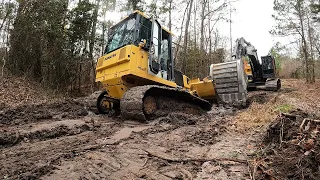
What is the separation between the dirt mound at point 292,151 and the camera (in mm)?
2395

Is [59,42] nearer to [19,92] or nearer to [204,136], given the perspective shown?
[19,92]

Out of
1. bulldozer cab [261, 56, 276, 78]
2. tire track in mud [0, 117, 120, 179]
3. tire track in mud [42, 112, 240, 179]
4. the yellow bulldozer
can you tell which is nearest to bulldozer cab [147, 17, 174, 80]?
the yellow bulldozer

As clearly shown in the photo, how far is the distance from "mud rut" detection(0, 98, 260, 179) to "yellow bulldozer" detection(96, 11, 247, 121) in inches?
39.6

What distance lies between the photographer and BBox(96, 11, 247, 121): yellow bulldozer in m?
6.21

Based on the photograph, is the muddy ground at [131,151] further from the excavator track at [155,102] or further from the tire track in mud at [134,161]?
the excavator track at [155,102]

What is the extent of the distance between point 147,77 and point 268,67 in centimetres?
964

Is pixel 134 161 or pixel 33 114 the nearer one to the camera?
pixel 134 161

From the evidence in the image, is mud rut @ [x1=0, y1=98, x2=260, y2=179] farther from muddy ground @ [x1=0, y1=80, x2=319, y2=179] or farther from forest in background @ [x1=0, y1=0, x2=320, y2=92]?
forest in background @ [x1=0, y1=0, x2=320, y2=92]

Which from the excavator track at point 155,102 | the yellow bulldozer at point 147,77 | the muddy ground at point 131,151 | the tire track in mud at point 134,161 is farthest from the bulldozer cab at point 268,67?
the tire track in mud at point 134,161

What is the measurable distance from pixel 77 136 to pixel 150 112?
90.9 inches

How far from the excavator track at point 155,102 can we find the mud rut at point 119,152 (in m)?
0.53

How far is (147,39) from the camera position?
6887 millimetres

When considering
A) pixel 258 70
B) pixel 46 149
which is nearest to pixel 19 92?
pixel 46 149

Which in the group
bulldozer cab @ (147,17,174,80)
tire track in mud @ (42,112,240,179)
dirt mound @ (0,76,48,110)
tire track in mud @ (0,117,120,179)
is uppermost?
bulldozer cab @ (147,17,174,80)
